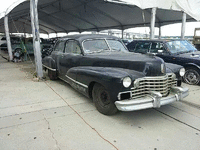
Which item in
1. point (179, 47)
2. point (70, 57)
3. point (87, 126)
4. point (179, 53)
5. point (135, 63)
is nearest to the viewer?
point (87, 126)

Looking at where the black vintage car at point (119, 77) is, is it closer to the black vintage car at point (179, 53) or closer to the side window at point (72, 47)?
the side window at point (72, 47)

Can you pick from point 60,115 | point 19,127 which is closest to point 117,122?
point 60,115

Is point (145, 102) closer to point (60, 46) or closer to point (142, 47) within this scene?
point (60, 46)

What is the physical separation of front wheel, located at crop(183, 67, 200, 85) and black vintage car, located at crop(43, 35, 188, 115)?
6.96 ft

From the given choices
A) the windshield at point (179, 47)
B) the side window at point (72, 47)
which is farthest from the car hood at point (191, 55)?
the side window at point (72, 47)

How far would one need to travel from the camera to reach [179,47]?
6.31m

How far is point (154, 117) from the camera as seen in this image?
350 cm

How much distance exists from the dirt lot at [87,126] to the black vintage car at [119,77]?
444mm

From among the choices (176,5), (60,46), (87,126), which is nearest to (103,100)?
(87,126)

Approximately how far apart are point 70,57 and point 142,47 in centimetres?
341

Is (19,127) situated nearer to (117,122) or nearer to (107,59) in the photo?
(117,122)

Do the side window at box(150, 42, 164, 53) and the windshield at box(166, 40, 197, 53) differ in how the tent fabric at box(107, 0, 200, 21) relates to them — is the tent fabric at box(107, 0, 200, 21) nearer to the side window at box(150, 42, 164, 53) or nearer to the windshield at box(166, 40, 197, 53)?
the side window at box(150, 42, 164, 53)

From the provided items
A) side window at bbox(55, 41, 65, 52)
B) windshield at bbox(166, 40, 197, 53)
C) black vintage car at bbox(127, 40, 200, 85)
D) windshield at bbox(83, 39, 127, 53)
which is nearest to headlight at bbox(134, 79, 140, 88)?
windshield at bbox(83, 39, 127, 53)

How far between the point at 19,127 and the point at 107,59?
2235 millimetres
